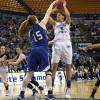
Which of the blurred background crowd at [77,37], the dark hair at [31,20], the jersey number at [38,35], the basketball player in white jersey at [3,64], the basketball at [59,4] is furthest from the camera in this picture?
the blurred background crowd at [77,37]

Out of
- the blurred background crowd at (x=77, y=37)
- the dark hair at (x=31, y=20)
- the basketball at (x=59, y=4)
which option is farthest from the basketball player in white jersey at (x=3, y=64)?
the blurred background crowd at (x=77, y=37)

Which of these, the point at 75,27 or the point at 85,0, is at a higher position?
the point at 85,0

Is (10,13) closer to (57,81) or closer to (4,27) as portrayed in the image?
(4,27)

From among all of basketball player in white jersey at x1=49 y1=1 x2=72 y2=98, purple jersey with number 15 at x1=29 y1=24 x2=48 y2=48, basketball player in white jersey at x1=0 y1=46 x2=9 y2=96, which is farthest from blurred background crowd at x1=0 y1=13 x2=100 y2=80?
purple jersey with number 15 at x1=29 y1=24 x2=48 y2=48

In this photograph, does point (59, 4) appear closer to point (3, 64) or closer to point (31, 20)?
point (31, 20)

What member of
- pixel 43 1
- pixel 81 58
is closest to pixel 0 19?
pixel 43 1

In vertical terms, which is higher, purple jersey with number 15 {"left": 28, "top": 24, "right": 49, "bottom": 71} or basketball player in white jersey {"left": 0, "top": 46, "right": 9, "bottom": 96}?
purple jersey with number 15 {"left": 28, "top": 24, "right": 49, "bottom": 71}

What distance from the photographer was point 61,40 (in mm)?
9477

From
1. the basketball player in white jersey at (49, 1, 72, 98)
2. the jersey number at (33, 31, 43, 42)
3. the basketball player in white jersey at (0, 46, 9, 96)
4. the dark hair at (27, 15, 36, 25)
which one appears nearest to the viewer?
the dark hair at (27, 15, 36, 25)

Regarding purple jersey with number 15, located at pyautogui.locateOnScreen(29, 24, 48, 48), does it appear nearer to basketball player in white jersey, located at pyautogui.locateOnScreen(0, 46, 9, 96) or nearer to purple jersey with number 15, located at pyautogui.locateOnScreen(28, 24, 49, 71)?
purple jersey with number 15, located at pyautogui.locateOnScreen(28, 24, 49, 71)

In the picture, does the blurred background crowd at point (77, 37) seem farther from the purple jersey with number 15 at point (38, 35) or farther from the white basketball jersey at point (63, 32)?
the purple jersey with number 15 at point (38, 35)

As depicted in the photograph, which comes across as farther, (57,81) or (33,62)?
(57,81)

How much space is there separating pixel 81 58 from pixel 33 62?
20.8m

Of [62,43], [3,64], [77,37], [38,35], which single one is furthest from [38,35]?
[77,37]
